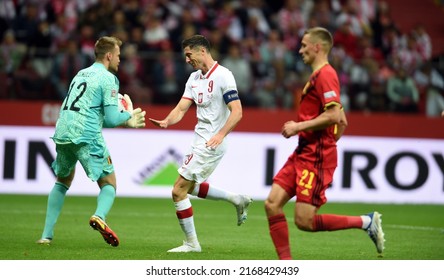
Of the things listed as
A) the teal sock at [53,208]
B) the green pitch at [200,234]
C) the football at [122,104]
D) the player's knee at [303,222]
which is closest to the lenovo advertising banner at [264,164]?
the green pitch at [200,234]

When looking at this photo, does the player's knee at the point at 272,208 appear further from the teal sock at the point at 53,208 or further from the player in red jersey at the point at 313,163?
the teal sock at the point at 53,208

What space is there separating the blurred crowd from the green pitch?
2.37 metres

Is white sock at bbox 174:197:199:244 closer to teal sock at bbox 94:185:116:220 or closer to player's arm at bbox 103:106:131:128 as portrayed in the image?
teal sock at bbox 94:185:116:220

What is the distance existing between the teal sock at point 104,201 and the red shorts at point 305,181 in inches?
91.9

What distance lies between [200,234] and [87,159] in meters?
2.58

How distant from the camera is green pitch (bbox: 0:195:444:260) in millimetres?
10195

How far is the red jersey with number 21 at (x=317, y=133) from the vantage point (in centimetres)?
861

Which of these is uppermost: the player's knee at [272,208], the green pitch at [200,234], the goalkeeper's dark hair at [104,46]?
the goalkeeper's dark hair at [104,46]

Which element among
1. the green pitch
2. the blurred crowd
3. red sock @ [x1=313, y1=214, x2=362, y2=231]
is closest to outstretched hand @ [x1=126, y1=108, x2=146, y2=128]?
the green pitch

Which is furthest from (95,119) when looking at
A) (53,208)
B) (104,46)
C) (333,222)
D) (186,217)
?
(333,222)

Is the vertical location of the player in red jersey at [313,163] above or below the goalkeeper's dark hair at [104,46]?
below

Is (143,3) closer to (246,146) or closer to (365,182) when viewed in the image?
(246,146)

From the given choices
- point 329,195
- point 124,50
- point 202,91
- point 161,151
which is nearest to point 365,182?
point 329,195

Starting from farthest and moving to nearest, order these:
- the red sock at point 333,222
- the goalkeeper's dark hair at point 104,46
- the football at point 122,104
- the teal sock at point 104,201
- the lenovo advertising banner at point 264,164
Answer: the lenovo advertising banner at point 264,164
the football at point 122,104
the goalkeeper's dark hair at point 104,46
the teal sock at point 104,201
the red sock at point 333,222
